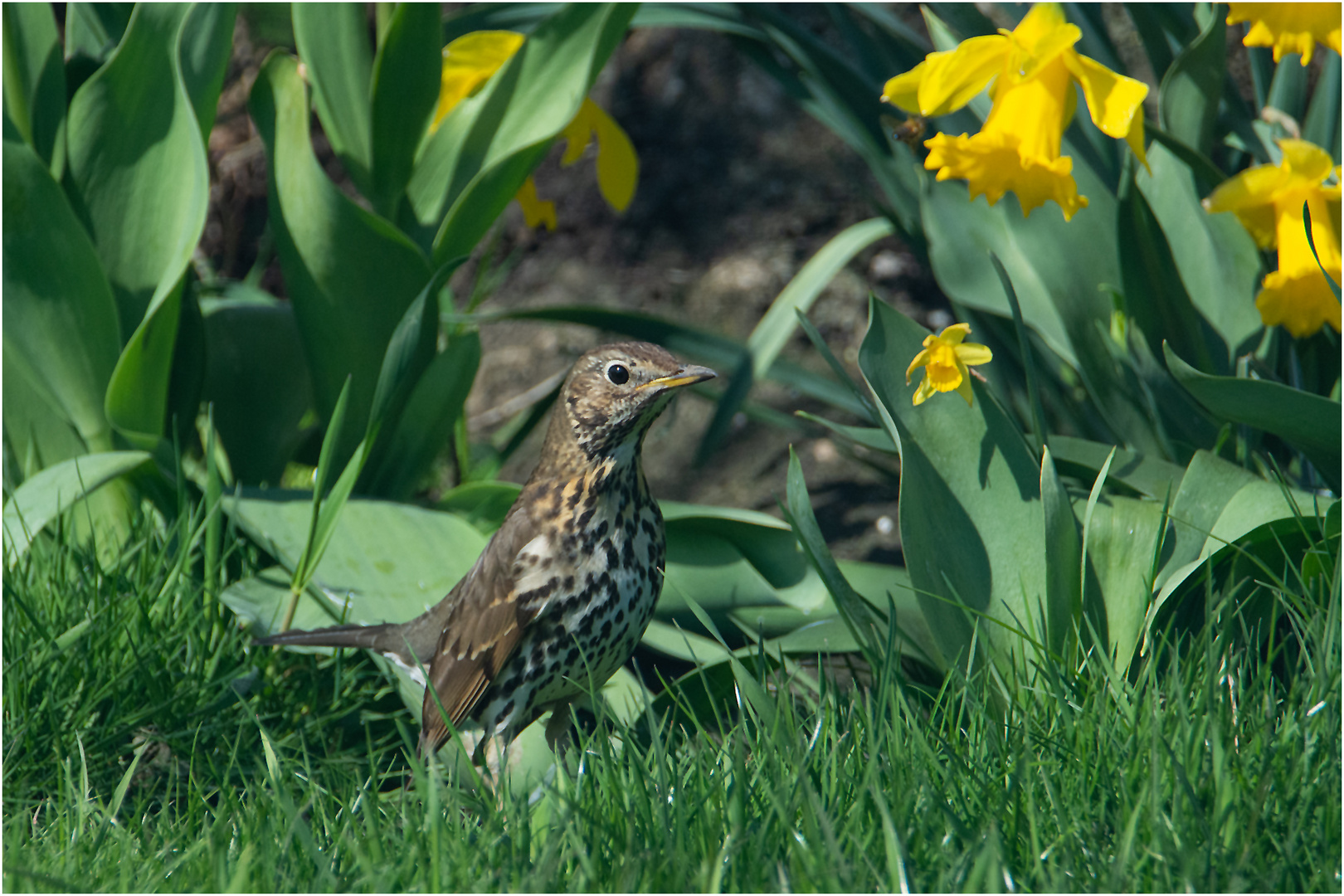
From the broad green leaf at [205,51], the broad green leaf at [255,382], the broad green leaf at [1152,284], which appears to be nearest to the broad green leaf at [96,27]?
the broad green leaf at [205,51]

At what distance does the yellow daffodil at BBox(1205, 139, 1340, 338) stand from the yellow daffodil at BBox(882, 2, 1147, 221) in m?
0.25

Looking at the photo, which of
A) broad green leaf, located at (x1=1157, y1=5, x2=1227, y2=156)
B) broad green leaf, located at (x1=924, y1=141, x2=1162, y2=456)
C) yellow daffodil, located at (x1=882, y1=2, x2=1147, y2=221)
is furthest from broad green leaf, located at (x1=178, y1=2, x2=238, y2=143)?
broad green leaf, located at (x1=1157, y1=5, x2=1227, y2=156)

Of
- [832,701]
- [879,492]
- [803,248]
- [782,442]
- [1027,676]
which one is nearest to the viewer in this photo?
[832,701]

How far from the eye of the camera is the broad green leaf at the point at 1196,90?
2271mm

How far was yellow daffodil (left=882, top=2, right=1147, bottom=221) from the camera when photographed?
1.98m

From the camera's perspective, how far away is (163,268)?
9.00ft

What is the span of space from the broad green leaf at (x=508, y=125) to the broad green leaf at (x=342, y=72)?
15 centimetres

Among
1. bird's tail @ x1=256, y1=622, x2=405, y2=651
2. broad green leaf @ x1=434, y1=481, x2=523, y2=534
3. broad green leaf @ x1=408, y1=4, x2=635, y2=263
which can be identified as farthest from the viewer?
broad green leaf @ x1=434, y1=481, x2=523, y2=534

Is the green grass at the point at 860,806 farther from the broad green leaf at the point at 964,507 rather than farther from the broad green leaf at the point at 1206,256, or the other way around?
the broad green leaf at the point at 1206,256

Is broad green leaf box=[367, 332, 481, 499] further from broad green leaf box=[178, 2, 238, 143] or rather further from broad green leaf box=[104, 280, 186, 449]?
broad green leaf box=[178, 2, 238, 143]

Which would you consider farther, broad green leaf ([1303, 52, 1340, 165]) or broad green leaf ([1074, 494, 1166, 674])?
broad green leaf ([1303, 52, 1340, 165])

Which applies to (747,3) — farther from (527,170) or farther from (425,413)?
(425,413)

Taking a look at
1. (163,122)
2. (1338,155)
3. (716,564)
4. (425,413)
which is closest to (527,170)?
(425,413)

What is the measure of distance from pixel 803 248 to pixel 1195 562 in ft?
7.65
